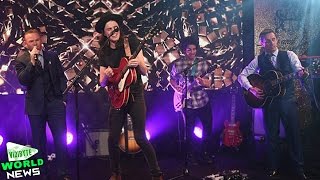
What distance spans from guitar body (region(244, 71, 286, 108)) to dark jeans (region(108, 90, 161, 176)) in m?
2.07

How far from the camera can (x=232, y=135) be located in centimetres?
762

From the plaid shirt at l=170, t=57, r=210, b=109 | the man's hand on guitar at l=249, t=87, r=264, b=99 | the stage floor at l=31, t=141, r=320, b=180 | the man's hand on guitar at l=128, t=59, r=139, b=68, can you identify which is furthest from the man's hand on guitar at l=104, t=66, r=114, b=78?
the man's hand on guitar at l=249, t=87, r=264, b=99

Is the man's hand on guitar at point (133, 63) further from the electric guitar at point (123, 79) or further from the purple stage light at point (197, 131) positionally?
the purple stage light at point (197, 131)

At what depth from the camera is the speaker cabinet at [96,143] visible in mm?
7293

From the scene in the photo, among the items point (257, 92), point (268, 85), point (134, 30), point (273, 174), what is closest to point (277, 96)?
point (268, 85)

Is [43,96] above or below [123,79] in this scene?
below

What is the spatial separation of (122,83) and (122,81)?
26 millimetres

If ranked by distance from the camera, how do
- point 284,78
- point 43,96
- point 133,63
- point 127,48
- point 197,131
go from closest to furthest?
1. point 133,63
2. point 127,48
3. point 43,96
4. point 284,78
5. point 197,131

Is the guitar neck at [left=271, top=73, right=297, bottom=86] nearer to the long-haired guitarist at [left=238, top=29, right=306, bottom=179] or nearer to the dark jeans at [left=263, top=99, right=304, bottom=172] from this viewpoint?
the long-haired guitarist at [left=238, top=29, right=306, bottom=179]

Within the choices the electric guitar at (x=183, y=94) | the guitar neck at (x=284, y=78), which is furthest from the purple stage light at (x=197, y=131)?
the guitar neck at (x=284, y=78)

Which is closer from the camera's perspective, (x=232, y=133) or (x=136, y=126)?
(x=136, y=126)

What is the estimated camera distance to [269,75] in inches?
230

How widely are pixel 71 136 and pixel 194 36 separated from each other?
10.8 feet

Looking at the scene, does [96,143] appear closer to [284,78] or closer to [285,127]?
[285,127]
